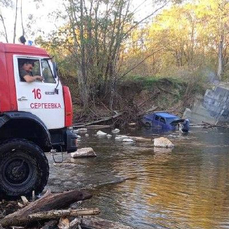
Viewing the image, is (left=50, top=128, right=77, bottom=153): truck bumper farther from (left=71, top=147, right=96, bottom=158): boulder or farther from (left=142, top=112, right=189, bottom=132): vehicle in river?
(left=142, top=112, right=189, bottom=132): vehicle in river

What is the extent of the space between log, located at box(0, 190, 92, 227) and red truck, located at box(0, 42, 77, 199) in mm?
1414

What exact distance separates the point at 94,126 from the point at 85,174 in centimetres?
1284

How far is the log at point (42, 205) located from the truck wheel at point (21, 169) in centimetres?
134

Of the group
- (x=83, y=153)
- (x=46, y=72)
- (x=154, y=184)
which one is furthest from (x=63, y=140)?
(x=83, y=153)

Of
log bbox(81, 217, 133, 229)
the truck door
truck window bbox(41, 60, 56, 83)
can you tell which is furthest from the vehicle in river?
log bbox(81, 217, 133, 229)

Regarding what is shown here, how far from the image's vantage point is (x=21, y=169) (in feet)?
23.0

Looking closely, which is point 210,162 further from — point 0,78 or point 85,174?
point 0,78

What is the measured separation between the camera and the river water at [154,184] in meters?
6.33

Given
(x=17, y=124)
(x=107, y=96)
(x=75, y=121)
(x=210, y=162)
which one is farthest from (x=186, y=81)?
(x=17, y=124)

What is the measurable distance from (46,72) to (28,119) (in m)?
1.12

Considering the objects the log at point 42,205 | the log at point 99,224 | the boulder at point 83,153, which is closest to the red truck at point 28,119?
the log at point 42,205

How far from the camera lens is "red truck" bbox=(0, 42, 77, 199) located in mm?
6906

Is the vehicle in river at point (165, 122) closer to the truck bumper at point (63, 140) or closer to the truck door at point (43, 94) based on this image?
the truck bumper at point (63, 140)

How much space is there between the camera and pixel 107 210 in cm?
654
